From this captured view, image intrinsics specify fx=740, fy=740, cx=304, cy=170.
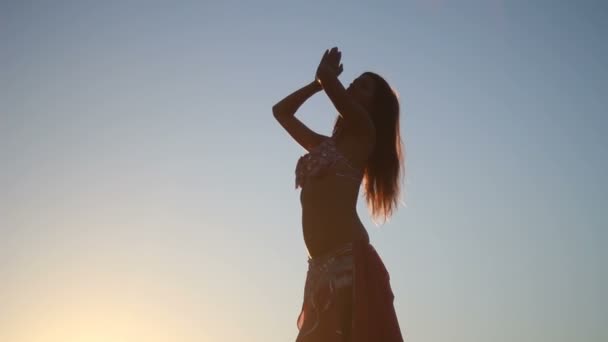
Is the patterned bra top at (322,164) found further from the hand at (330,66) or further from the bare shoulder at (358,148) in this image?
the hand at (330,66)

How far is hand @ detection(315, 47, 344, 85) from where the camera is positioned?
17.1 feet

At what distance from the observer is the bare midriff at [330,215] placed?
496cm

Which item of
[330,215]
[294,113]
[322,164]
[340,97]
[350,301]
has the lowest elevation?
[350,301]

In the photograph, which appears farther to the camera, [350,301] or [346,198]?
[346,198]

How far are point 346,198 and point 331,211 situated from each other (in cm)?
15

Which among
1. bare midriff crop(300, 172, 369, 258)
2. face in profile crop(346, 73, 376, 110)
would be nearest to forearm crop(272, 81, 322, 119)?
face in profile crop(346, 73, 376, 110)

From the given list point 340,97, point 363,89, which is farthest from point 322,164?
point 363,89

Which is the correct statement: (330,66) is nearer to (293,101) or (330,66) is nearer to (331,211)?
(293,101)

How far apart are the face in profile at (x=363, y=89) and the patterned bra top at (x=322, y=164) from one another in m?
0.49

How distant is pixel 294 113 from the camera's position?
598cm

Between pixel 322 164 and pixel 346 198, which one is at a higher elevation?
pixel 322 164

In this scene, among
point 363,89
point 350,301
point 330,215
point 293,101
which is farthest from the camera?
point 293,101

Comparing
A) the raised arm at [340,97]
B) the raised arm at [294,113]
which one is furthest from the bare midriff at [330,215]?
the raised arm at [294,113]

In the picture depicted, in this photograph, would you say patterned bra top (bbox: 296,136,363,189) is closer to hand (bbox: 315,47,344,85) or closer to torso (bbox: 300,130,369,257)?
torso (bbox: 300,130,369,257)
